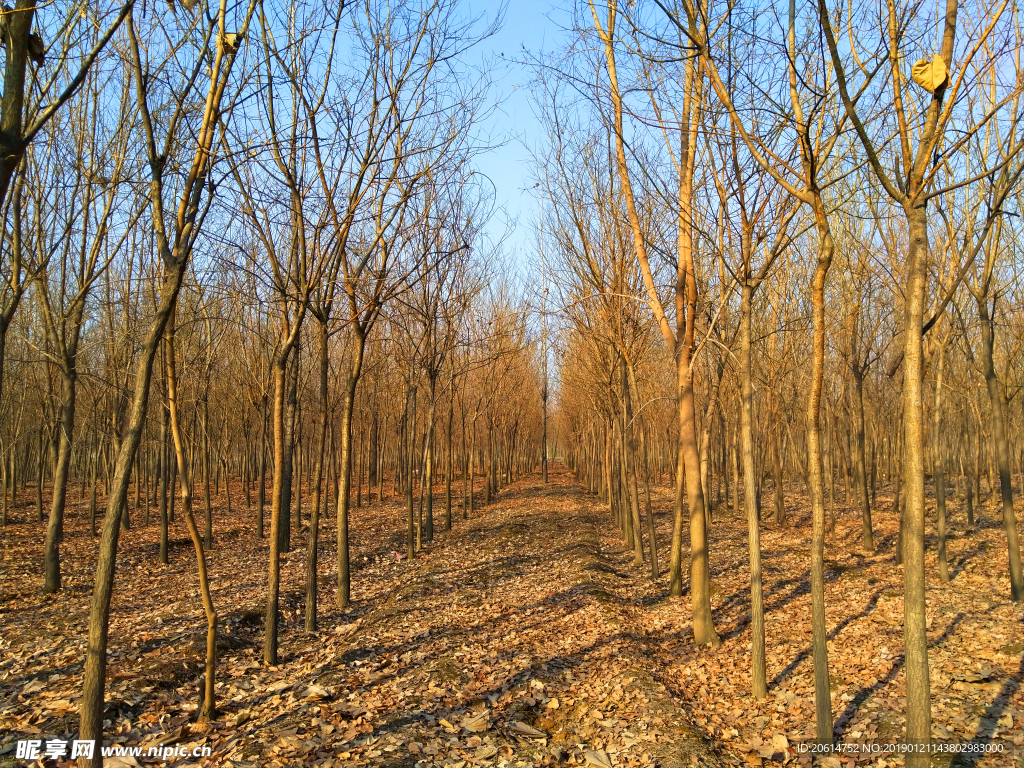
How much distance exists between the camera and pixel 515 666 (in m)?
5.91

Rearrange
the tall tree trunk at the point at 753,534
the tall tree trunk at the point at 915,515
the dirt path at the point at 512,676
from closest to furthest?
the tall tree trunk at the point at 915,515 < the dirt path at the point at 512,676 < the tall tree trunk at the point at 753,534

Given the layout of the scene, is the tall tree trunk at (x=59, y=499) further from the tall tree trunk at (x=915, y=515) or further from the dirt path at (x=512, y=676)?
the tall tree trunk at (x=915, y=515)

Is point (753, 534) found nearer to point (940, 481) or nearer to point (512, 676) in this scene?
point (512, 676)

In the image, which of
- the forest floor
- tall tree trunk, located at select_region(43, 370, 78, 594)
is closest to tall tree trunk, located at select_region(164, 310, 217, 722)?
the forest floor

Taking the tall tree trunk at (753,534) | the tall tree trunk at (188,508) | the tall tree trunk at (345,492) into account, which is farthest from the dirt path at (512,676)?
the tall tree trunk at (188,508)

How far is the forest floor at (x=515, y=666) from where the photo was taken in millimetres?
4379

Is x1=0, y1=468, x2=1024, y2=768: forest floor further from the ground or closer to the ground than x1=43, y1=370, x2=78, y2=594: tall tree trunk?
closer to the ground

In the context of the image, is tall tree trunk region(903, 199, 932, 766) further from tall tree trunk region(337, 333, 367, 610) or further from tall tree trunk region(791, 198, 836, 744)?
tall tree trunk region(337, 333, 367, 610)

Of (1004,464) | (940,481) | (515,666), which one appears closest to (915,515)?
(515,666)

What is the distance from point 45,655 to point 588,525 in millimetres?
12282

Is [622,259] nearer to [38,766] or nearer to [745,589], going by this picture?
[745,589]

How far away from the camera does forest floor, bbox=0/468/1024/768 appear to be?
4.38 metres

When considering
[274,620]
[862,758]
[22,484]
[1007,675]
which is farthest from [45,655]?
[22,484]

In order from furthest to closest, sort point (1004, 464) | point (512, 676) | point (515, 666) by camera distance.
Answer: point (1004, 464), point (515, 666), point (512, 676)
